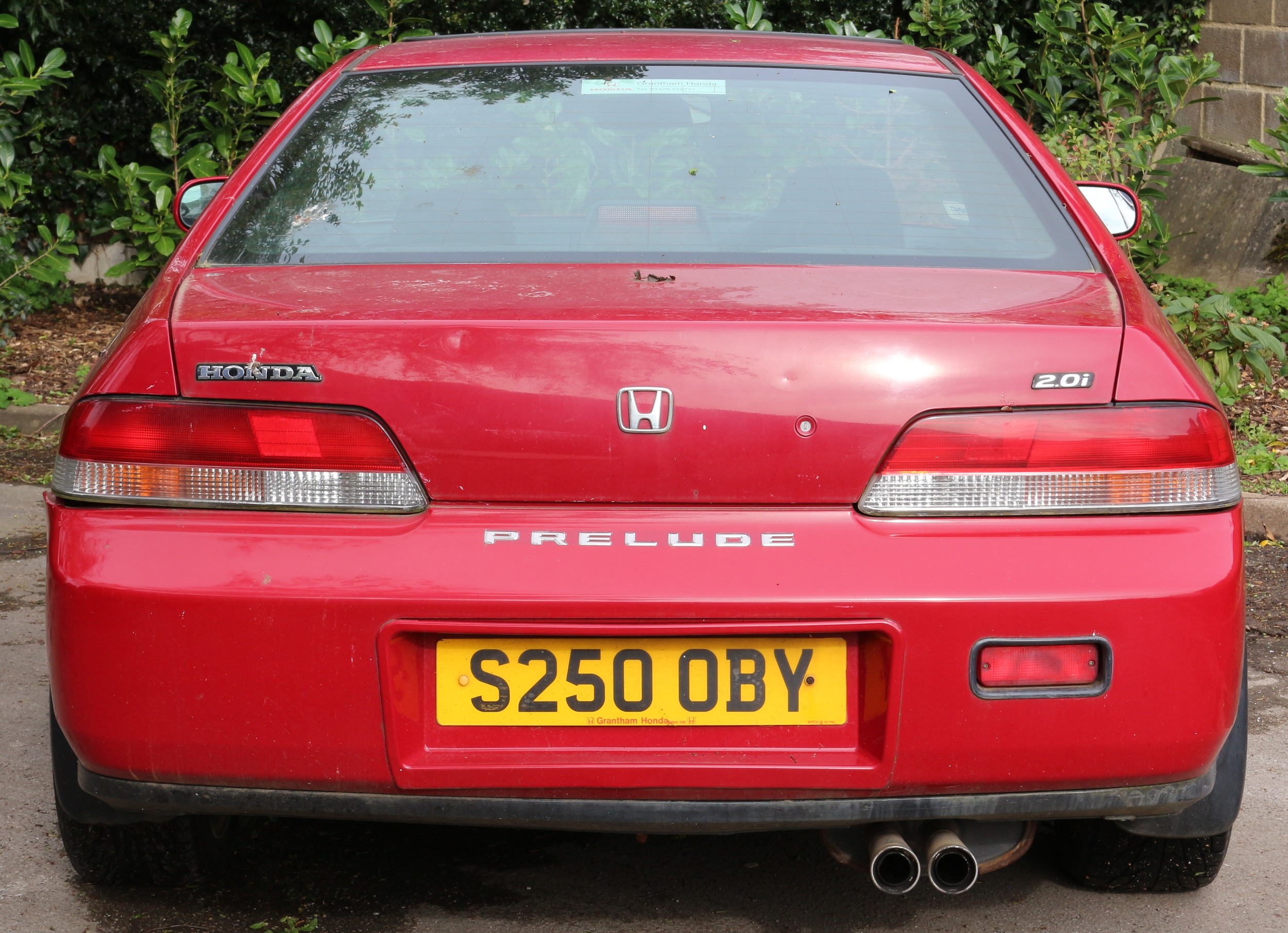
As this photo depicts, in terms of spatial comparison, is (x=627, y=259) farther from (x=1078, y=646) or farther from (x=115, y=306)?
(x=115, y=306)

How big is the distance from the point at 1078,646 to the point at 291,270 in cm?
132

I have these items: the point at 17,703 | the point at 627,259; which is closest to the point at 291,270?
the point at 627,259

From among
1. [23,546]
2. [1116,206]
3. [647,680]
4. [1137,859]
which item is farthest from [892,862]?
[23,546]

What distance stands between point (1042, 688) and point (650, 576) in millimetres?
553

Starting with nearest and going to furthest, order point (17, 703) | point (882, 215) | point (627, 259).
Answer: point (627, 259), point (882, 215), point (17, 703)

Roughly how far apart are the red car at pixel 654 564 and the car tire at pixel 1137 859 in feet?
1.65

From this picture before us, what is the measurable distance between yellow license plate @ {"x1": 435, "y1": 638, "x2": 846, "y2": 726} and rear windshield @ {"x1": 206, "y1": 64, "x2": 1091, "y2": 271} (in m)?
0.65

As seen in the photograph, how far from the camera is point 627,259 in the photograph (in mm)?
2109

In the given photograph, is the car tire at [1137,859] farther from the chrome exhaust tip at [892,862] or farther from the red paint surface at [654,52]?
the red paint surface at [654,52]

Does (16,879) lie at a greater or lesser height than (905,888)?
lesser

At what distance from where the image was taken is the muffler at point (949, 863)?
1.91m

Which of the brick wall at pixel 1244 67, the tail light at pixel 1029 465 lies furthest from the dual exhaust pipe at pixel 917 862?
the brick wall at pixel 1244 67

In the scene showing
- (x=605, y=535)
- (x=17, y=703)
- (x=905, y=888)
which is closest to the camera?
(x=605, y=535)

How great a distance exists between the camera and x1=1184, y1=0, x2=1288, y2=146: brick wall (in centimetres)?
909
